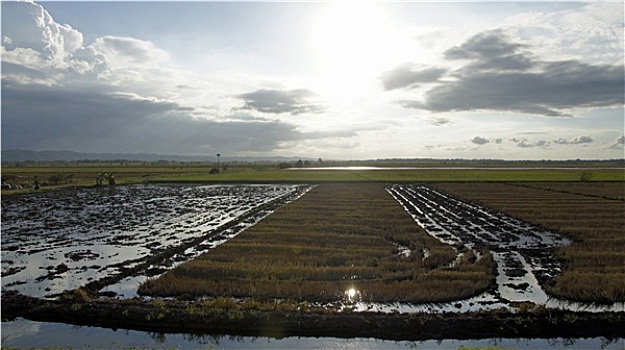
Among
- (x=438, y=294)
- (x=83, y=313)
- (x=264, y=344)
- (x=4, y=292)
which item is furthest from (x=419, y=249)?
(x=4, y=292)

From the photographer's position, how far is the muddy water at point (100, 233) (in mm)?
14102

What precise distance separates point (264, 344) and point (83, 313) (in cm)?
475

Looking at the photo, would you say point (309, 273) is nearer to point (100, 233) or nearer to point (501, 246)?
point (501, 246)

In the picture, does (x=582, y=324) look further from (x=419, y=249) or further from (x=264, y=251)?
(x=264, y=251)

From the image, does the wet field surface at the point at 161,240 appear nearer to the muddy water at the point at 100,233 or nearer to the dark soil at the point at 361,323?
the muddy water at the point at 100,233

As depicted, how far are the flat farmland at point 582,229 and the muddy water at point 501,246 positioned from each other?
501 millimetres

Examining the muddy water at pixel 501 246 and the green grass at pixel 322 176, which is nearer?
the muddy water at pixel 501 246

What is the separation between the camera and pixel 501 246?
18.0m

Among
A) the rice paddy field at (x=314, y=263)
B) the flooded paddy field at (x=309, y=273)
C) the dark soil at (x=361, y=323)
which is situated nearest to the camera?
the dark soil at (x=361, y=323)

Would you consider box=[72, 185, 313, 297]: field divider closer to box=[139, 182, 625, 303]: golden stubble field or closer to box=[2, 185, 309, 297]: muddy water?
box=[2, 185, 309, 297]: muddy water

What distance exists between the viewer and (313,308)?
34.6 feet

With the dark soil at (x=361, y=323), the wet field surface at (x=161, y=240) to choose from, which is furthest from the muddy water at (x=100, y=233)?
the dark soil at (x=361, y=323)

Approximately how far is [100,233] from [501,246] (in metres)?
18.5

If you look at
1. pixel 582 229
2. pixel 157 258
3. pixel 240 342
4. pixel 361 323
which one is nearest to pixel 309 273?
pixel 361 323
